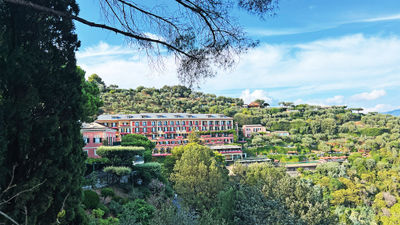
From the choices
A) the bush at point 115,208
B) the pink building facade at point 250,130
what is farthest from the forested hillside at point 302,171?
the bush at point 115,208

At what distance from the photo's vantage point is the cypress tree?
321cm

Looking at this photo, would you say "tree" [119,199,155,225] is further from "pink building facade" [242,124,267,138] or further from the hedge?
"pink building facade" [242,124,267,138]

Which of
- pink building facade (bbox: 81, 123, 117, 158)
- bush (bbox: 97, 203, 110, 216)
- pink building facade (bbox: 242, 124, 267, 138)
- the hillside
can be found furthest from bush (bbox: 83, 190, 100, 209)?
pink building facade (bbox: 242, 124, 267, 138)

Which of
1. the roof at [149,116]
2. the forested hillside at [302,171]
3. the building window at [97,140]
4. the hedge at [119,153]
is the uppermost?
the roof at [149,116]

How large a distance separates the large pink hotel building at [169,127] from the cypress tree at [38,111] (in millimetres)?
36368

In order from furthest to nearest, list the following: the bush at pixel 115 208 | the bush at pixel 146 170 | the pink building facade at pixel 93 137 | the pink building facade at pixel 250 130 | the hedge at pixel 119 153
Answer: the pink building facade at pixel 250 130 < the pink building facade at pixel 93 137 < the bush at pixel 146 170 < the hedge at pixel 119 153 < the bush at pixel 115 208

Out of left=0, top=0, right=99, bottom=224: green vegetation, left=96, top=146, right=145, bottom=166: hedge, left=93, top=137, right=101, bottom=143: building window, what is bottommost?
left=96, top=146, right=145, bottom=166: hedge

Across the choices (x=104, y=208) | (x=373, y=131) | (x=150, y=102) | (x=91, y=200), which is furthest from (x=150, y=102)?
(x=91, y=200)

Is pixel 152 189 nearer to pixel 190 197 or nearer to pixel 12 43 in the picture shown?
pixel 190 197

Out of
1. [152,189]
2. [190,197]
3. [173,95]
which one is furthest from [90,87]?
[173,95]

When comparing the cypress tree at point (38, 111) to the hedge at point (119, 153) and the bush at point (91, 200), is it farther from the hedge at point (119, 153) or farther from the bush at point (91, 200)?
the hedge at point (119, 153)

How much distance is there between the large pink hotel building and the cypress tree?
119 feet

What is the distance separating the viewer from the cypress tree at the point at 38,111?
3.21 metres

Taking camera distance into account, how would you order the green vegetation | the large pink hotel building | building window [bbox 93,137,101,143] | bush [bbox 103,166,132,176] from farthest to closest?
the large pink hotel building, building window [bbox 93,137,101,143], bush [bbox 103,166,132,176], the green vegetation
